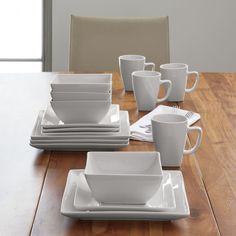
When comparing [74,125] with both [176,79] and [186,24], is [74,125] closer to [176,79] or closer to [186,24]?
[176,79]

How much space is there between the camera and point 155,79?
1.76 metres

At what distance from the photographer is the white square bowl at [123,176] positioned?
104 cm

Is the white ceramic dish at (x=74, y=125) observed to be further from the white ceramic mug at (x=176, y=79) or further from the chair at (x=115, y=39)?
the chair at (x=115, y=39)

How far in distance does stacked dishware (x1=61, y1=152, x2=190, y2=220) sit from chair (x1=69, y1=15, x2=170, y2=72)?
4.67ft

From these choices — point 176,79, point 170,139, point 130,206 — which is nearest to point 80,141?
point 170,139

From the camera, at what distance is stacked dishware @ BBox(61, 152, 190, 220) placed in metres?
1.04

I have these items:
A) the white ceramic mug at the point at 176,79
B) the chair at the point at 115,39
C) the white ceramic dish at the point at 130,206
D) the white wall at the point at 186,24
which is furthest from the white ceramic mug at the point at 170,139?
the white wall at the point at 186,24

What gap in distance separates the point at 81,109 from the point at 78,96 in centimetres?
3

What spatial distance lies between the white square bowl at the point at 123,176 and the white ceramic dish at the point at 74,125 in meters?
0.31

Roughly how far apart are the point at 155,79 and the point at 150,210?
2.51 ft

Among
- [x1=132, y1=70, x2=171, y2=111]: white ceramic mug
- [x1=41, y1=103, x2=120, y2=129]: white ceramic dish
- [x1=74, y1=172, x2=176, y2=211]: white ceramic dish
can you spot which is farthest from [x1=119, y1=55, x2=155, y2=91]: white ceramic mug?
[x1=74, y1=172, x2=176, y2=211]: white ceramic dish

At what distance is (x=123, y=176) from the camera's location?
104 centimetres

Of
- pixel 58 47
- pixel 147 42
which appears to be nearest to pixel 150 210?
pixel 147 42

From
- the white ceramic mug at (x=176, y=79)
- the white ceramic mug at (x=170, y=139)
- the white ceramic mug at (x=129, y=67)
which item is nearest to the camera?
the white ceramic mug at (x=170, y=139)
